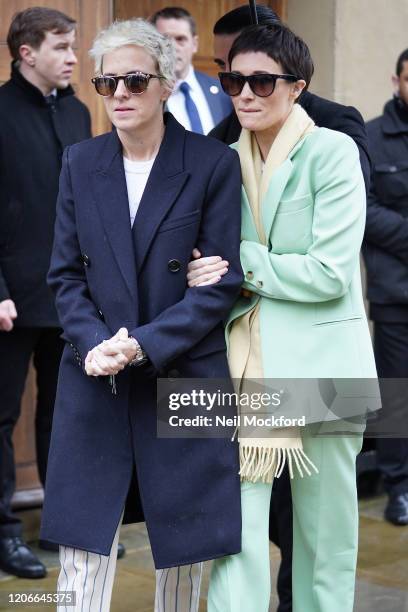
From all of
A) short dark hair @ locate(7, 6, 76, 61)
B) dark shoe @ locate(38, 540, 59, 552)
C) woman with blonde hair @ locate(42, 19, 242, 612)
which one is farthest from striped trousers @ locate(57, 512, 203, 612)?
short dark hair @ locate(7, 6, 76, 61)

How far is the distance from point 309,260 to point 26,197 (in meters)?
1.85

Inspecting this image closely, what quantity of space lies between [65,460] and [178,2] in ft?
11.7

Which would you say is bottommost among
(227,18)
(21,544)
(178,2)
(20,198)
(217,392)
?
(21,544)

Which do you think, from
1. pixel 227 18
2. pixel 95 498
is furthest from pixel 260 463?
pixel 227 18

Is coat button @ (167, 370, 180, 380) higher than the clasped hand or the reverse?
the reverse

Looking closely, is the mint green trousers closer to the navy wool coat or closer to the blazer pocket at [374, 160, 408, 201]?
the navy wool coat

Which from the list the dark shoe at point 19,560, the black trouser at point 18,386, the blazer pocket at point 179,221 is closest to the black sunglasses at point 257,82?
the blazer pocket at point 179,221

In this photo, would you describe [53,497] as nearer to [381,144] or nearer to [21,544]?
[21,544]

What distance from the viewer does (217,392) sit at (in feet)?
11.9

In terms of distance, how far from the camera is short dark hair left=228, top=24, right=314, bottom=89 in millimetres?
3660

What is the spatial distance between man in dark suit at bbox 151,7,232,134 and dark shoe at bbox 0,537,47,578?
6.77 feet

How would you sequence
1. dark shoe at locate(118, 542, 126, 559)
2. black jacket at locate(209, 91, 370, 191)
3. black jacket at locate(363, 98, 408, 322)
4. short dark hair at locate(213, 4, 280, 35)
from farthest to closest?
black jacket at locate(363, 98, 408, 322) → dark shoe at locate(118, 542, 126, 559) → short dark hair at locate(213, 4, 280, 35) → black jacket at locate(209, 91, 370, 191)

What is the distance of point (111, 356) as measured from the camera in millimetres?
3424

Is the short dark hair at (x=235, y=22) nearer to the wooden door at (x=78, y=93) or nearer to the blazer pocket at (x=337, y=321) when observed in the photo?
the blazer pocket at (x=337, y=321)
